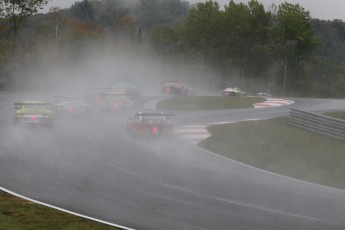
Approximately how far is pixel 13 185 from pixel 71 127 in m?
13.8

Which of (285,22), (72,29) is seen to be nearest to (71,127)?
(285,22)

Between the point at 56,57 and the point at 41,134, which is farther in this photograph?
the point at 56,57

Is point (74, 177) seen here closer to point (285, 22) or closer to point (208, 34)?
point (285, 22)

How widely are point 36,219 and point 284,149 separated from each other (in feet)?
40.1

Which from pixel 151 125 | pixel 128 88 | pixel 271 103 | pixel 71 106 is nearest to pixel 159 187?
pixel 151 125

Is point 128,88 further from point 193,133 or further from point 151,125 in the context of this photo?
point 151,125

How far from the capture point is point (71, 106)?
3180 cm

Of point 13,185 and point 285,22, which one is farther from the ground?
point 285,22

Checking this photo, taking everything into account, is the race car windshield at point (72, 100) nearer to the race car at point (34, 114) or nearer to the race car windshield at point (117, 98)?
the race car windshield at point (117, 98)

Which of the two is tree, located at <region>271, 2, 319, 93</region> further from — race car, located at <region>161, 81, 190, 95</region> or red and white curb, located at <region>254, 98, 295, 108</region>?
red and white curb, located at <region>254, 98, 295, 108</region>

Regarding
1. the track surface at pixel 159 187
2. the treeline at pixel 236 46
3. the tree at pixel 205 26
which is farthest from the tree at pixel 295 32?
the track surface at pixel 159 187

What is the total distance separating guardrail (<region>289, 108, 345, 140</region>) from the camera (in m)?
23.7

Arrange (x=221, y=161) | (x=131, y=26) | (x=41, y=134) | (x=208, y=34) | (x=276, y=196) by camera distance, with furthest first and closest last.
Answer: (x=131, y=26)
(x=208, y=34)
(x=41, y=134)
(x=221, y=161)
(x=276, y=196)

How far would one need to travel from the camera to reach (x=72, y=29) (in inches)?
3807
